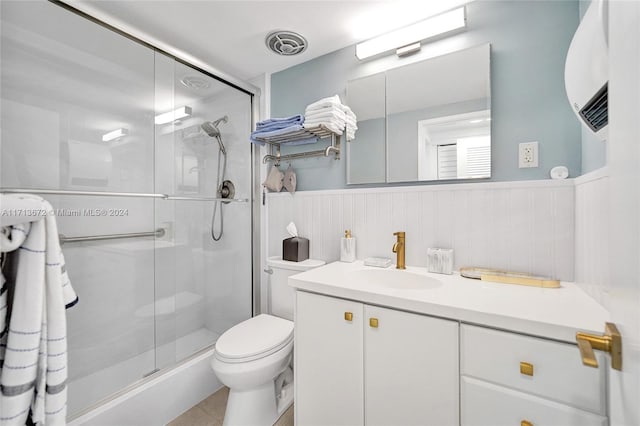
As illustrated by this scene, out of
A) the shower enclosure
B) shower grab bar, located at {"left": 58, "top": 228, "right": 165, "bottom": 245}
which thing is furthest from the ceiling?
shower grab bar, located at {"left": 58, "top": 228, "right": 165, "bottom": 245}

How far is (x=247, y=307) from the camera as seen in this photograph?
2.02 metres

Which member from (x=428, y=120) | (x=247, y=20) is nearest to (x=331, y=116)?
(x=428, y=120)

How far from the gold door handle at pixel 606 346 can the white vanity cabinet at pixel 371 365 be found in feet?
1.43

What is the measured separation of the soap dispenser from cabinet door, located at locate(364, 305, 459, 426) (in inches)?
21.6

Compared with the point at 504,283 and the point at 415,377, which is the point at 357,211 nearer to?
the point at 504,283

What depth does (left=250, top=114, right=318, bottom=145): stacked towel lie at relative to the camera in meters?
1.64

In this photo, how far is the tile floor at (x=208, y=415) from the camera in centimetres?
142

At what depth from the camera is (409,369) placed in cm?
92

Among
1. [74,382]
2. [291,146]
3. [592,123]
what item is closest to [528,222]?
[592,123]

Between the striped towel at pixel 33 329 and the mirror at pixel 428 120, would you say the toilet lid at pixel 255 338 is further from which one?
the mirror at pixel 428 120

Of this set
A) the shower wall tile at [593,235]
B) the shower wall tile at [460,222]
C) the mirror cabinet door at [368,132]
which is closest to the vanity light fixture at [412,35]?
the mirror cabinet door at [368,132]

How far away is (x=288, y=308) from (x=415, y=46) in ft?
5.45

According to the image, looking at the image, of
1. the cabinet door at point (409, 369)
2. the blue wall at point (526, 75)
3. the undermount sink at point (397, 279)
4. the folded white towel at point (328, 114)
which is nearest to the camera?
the cabinet door at point (409, 369)

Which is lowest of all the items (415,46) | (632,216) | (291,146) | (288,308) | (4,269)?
(288,308)
